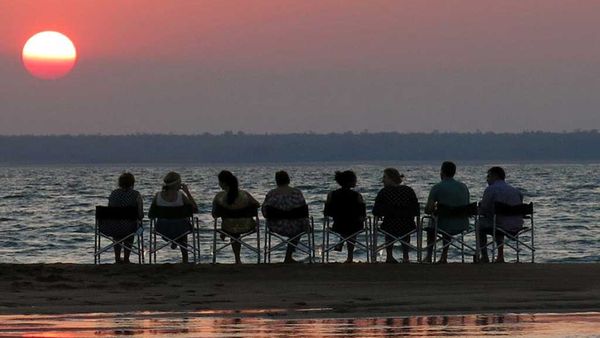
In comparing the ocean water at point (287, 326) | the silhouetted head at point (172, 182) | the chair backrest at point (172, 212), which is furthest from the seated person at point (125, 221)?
the ocean water at point (287, 326)

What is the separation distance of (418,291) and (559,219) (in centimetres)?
2787

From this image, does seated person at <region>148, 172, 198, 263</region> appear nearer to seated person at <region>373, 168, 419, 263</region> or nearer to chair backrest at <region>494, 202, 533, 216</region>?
seated person at <region>373, 168, 419, 263</region>

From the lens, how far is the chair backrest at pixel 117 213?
55.3 ft

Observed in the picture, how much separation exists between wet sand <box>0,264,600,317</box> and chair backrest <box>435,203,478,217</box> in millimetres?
957

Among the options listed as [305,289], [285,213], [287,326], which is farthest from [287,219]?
[287,326]

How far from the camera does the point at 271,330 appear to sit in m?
10.6

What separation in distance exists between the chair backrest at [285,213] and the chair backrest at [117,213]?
57.7 inches

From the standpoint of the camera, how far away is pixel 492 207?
16.8 m

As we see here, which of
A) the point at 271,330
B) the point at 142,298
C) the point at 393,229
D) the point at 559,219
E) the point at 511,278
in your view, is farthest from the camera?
the point at 559,219

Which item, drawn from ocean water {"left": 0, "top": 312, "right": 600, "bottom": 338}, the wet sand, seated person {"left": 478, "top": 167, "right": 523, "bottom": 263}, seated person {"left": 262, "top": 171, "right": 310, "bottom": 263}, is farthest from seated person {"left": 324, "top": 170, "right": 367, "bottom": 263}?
ocean water {"left": 0, "top": 312, "right": 600, "bottom": 338}

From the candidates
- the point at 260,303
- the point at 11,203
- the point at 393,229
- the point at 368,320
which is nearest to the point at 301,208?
the point at 393,229

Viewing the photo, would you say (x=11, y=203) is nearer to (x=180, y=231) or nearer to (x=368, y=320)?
(x=180, y=231)

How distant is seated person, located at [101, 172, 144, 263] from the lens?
1694 centimetres

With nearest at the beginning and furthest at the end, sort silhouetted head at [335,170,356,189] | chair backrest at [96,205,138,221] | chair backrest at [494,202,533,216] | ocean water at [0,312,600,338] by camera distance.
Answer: ocean water at [0,312,600,338] < chair backrest at [494,202,533,216] < chair backrest at [96,205,138,221] < silhouetted head at [335,170,356,189]
